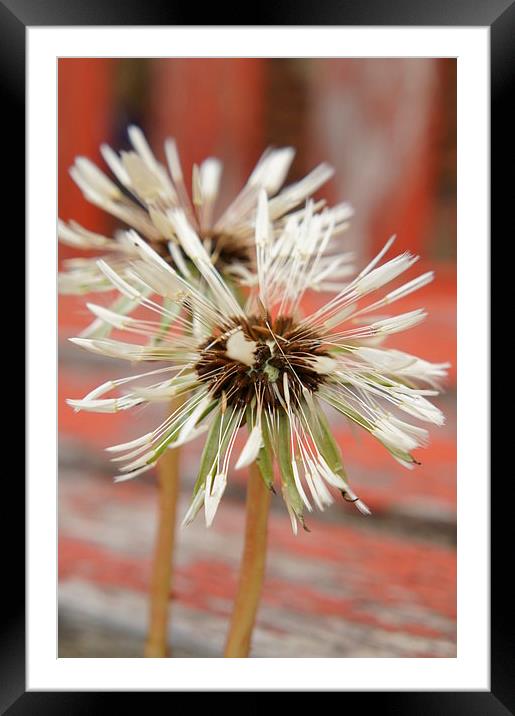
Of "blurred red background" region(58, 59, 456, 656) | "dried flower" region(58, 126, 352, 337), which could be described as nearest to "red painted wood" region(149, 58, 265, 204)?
"blurred red background" region(58, 59, 456, 656)

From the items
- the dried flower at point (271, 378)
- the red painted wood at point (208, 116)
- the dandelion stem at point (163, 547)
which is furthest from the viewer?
the red painted wood at point (208, 116)

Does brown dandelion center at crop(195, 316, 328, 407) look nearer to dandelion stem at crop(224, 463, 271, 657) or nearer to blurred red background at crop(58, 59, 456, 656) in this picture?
dandelion stem at crop(224, 463, 271, 657)

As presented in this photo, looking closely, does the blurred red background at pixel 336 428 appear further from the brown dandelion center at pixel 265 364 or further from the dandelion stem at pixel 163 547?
the brown dandelion center at pixel 265 364

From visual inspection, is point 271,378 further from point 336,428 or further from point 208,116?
point 208,116
